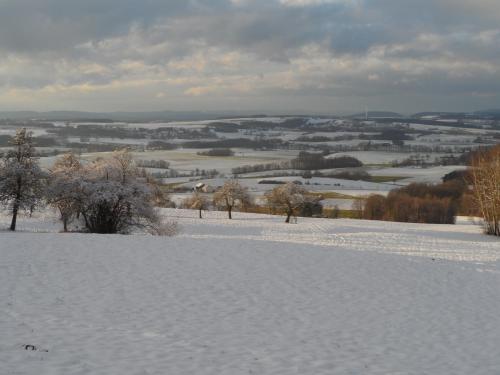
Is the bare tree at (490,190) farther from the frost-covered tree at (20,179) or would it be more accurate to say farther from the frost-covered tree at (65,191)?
the frost-covered tree at (20,179)

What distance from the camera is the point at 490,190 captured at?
1841 inches

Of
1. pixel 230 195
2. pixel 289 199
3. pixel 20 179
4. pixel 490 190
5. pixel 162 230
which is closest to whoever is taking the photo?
pixel 20 179

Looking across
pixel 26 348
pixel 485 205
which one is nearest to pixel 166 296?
pixel 26 348

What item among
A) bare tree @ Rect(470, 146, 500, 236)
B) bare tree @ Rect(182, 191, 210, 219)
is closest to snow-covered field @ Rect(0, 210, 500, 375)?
bare tree @ Rect(470, 146, 500, 236)

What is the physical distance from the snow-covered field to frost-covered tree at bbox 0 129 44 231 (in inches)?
426

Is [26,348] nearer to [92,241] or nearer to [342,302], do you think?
[342,302]

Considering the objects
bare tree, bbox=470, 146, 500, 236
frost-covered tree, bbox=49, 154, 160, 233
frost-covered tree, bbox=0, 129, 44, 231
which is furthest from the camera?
bare tree, bbox=470, 146, 500, 236

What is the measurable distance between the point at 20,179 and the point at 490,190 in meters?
42.5

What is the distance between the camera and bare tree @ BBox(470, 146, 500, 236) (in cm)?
4553

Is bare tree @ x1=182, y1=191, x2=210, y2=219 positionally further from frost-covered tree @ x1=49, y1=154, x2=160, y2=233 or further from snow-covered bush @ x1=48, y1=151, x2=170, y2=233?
frost-covered tree @ x1=49, y1=154, x2=160, y2=233

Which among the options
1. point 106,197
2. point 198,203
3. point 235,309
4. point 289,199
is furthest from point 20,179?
point 198,203

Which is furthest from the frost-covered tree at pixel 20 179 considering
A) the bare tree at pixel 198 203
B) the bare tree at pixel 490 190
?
the bare tree at pixel 490 190

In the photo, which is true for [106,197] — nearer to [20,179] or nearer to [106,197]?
[106,197]

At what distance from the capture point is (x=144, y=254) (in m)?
21.3
